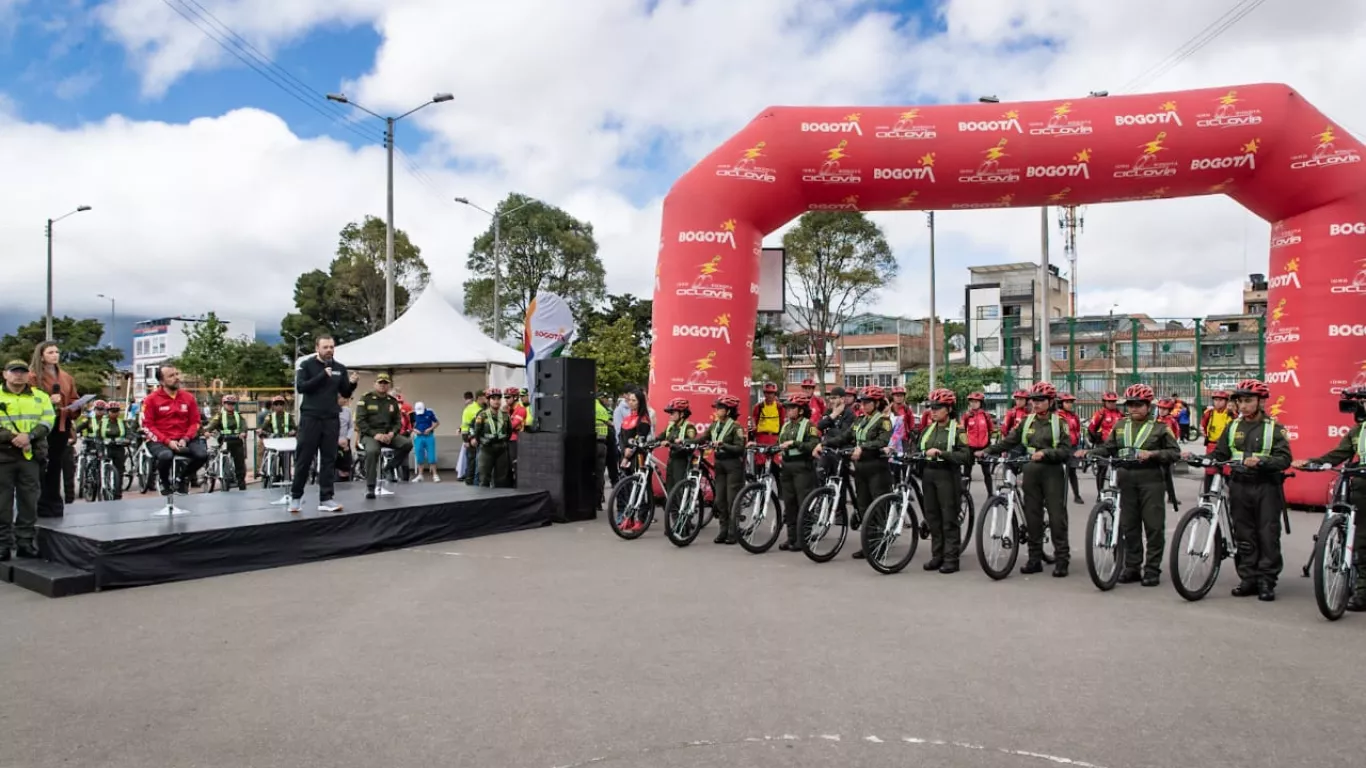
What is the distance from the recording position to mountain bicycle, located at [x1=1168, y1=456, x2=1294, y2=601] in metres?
7.35

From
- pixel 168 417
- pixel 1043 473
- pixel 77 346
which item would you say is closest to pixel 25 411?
A: pixel 168 417

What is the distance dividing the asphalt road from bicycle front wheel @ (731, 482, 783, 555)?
1340 mm

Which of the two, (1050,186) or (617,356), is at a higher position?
(1050,186)

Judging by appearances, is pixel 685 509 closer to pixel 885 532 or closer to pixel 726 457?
pixel 726 457

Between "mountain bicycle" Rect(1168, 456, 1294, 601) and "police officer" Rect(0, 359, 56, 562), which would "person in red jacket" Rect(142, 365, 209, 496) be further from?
"mountain bicycle" Rect(1168, 456, 1294, 601)

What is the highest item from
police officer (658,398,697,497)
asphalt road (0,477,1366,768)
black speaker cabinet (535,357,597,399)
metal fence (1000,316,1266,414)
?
metal fence (1000,316,1266,414)

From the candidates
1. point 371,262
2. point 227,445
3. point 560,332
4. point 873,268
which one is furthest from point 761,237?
point 371,262

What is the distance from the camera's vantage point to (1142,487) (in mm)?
8031

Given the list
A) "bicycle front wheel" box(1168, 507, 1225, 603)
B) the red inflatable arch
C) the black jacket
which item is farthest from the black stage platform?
"bicycle front wheel" box(1168, 507, 1225, 603)

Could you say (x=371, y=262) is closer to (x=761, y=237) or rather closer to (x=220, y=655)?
(x=761, y=237)

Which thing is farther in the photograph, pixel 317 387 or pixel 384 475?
pixel 384 475

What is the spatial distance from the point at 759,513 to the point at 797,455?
72 centimetres

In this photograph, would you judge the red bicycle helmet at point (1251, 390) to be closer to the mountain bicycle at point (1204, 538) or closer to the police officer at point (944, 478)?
the mountain bicycle at point (1204, 538)

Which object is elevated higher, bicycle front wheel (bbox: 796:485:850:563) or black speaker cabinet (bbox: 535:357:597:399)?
black speaker cabinet (bbox: 535:357:597:399)
